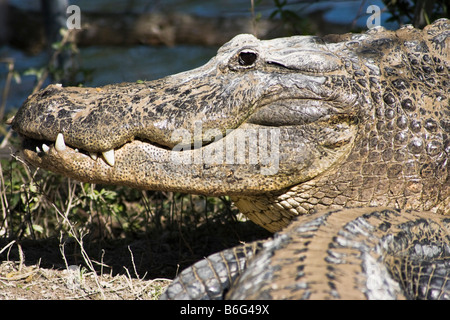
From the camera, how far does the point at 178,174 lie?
9.23 feet

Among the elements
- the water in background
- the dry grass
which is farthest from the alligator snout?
the water in background

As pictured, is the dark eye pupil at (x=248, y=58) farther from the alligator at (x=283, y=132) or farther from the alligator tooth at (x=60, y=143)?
the alligator tooth at (x=60, y=143)

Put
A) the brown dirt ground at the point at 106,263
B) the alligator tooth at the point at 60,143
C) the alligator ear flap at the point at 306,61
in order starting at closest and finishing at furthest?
the alligator tooth at the point at 60,143 < the alligator ear flap at the point at 306,61 < the brown dirt ground at the point at 106,263

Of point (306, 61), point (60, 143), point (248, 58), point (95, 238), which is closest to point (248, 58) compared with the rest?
point (248, 58)

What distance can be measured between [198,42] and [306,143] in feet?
26.5

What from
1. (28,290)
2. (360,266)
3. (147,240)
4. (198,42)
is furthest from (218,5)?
(360,266)

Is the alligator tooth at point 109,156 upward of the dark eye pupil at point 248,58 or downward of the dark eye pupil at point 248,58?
downward

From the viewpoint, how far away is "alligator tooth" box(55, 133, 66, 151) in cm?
277

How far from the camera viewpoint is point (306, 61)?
296 centimetres

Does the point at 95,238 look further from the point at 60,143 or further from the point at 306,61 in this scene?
the point at 306,61

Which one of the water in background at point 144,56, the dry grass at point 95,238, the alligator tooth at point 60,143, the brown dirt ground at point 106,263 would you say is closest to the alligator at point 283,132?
the alligator tooth at point 60,143

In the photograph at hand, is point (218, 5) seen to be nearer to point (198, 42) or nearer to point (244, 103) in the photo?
point (198, 42)

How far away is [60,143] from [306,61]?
4.11 ft

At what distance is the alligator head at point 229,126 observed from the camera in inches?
110
